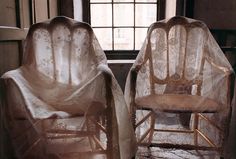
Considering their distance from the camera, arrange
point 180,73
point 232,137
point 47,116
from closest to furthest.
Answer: point 47,116 < point 232,137 < point 180,73

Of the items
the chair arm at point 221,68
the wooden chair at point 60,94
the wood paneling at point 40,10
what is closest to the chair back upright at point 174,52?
the chair arm at point 221,68

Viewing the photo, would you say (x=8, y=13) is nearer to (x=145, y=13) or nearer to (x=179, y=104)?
(x=179, y=104)

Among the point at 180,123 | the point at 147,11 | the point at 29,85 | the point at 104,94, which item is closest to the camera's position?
the point at 104,94

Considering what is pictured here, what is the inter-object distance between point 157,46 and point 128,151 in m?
0.80

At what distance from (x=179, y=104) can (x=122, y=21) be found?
4.39 ft

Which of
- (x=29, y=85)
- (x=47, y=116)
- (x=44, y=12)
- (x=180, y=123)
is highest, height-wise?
(x=44, y=12)

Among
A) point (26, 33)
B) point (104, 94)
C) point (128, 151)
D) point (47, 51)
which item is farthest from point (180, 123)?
point (26, 33)

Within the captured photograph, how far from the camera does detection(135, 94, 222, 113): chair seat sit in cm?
162

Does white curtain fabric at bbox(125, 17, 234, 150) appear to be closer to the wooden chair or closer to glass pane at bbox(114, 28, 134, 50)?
the wooden chair

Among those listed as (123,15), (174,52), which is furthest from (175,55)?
(123,15)

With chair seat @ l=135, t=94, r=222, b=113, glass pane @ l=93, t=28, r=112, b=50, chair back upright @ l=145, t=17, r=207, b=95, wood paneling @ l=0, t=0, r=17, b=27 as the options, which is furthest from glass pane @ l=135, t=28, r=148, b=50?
wood paneling @ l=0, t=0, r=17, b=27

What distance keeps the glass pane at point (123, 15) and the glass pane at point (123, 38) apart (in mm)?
61

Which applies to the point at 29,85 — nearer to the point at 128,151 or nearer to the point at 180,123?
the point at 128,151

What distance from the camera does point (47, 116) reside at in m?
1.38
